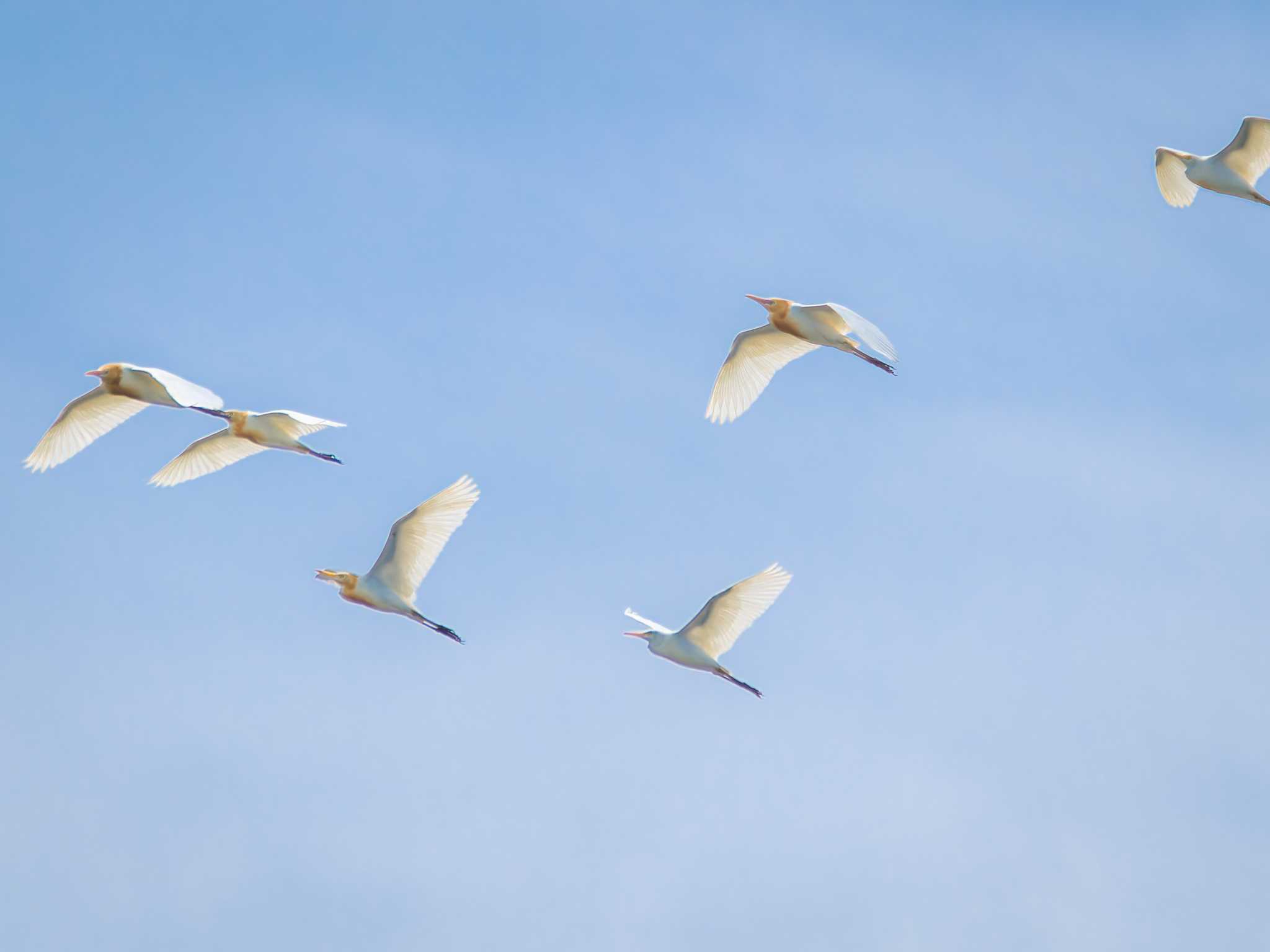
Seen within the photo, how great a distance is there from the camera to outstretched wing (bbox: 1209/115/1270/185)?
29547 millimetres

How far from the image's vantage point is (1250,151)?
30.0 metres

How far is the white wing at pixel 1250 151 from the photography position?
29.5m

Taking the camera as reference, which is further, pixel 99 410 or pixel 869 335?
pixel 99 410

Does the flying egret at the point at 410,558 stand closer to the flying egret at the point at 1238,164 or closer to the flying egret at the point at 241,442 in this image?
the flying egret at the point at 241,442

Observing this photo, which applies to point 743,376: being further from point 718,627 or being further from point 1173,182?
point 1173,182

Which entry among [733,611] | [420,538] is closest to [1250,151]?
[733,611]

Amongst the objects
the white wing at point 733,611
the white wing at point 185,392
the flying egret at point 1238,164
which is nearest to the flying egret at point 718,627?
the white wing at point 733,611

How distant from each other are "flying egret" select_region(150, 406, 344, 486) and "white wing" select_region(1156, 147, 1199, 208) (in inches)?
679

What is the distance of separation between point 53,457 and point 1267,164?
23456 millimetres

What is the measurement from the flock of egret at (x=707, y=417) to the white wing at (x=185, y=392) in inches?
1.2

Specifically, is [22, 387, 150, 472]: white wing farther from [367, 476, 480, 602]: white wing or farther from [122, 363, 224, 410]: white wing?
[367, 476, 480, 602]: white wing

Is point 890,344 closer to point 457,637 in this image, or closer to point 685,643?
point 685,643

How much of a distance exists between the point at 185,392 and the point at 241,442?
12.4 feet

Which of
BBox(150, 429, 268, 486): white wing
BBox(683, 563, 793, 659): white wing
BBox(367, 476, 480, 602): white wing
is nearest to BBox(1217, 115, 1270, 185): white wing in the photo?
BBox(683, 563, 793, 659): white wing
